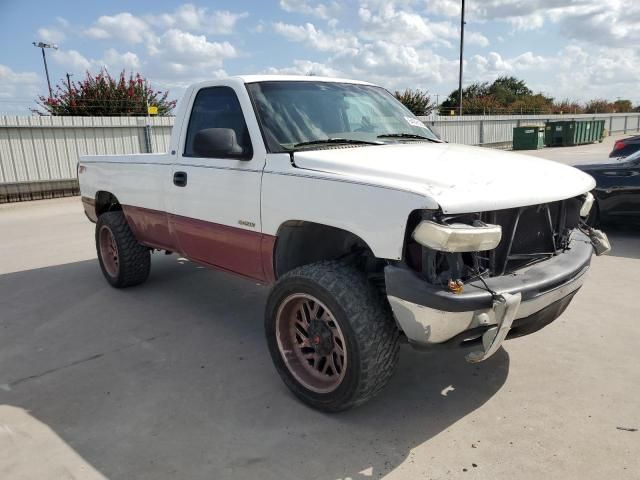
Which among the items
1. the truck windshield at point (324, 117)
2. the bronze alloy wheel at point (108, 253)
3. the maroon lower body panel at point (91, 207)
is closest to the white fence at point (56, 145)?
the maroon lower body panel at point (91, 207)

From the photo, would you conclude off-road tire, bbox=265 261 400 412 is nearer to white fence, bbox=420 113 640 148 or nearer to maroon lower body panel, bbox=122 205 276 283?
maroon lower body panel, bbox=122 205 276 283

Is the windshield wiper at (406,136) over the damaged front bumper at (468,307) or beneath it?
over

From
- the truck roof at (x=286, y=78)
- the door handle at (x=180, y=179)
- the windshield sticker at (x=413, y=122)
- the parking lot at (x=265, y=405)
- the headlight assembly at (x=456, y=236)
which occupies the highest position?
the truck roof at (x=286, y=78)

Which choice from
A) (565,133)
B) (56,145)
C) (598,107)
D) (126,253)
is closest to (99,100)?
(56,145)

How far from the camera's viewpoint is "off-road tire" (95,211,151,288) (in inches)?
210

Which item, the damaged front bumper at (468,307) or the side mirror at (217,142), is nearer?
the damaged front bumper at (468,307)

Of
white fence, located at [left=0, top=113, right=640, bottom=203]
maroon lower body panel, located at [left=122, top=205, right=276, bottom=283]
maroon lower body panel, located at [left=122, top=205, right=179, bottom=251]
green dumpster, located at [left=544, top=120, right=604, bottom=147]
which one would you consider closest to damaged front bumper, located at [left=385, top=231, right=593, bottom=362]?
maroon lower body panel, located at [left=122, top=205, right=276, bottom=283]

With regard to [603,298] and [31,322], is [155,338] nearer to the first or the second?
[31,322]

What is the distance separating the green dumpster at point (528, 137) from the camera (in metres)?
27.7

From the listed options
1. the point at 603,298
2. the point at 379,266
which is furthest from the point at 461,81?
the point at 379,266

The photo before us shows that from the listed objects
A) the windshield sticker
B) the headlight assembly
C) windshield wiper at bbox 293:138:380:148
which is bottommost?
the headlight assembly

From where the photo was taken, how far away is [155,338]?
4297mm

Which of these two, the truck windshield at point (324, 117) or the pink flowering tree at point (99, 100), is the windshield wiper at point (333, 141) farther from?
the pink flowering tree at point (99, 100)

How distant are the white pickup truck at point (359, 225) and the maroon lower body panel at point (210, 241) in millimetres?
15
